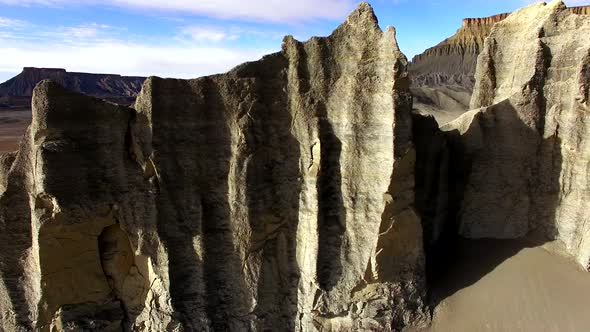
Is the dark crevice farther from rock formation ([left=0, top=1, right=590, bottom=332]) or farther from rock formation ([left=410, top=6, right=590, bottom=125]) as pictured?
rock formation ([left=410, top=6, right=590, bottom=125])

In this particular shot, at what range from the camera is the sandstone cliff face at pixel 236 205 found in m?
9.12

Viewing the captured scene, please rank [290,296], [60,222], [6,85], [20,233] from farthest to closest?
[6,85] → [290,296] → [20,233] → [60,222]

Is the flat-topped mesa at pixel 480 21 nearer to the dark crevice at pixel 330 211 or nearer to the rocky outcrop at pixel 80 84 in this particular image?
the rocky outcrop at pixel 80 84

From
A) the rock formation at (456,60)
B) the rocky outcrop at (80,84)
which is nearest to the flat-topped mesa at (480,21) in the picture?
the rock formation at (456,60)

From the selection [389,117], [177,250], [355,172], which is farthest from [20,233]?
[389,117]

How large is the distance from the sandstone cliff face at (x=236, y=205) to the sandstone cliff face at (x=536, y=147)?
9.64 ft

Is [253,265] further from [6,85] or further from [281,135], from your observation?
[6,85]

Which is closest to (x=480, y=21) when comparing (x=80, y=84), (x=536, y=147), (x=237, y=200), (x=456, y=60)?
(x=456, y=60)

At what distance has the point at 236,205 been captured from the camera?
9.63 metres

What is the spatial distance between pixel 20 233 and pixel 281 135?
609 centimetres

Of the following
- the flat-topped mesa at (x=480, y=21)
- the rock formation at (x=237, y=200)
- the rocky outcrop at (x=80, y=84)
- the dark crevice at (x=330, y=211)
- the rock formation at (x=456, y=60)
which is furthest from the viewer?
the rocky outcrop at (x=80, y=84)

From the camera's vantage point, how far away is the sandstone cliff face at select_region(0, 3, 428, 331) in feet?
29.9

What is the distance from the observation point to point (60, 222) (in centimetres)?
878

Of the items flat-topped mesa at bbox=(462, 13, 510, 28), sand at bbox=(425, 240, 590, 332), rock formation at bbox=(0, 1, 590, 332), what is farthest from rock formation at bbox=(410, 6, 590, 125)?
rock formation at bbox=(0, 1, 590, 332)
